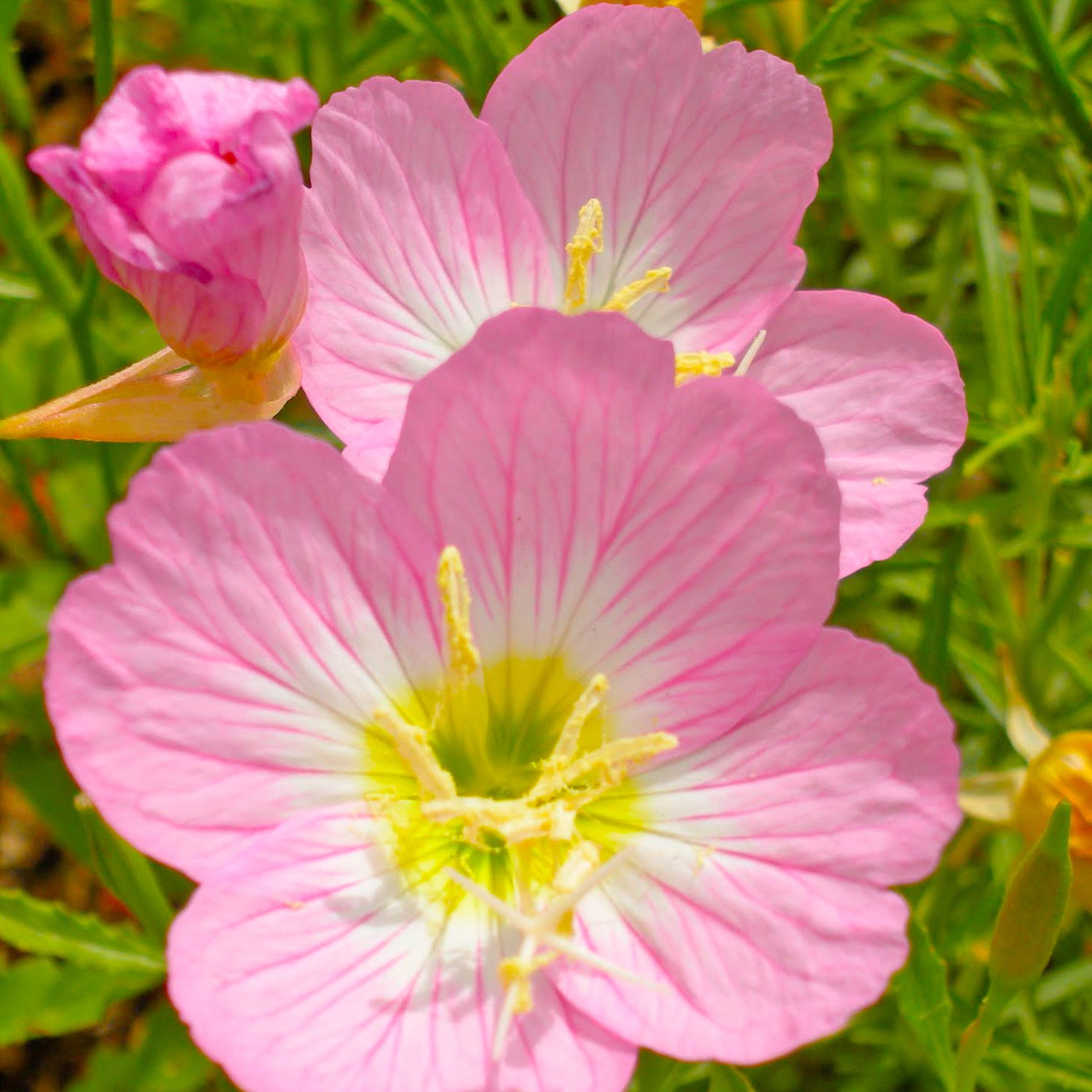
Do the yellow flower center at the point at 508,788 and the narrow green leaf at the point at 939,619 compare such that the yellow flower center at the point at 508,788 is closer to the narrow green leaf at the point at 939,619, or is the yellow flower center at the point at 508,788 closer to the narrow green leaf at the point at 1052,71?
the narrow green leaf at the point at 939,619

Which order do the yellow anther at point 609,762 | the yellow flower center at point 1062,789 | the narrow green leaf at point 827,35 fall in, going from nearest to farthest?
the yellow anther at point 609,762 → the yellow flower center at point 1062,789 → the narrow green leaf at point 827,35

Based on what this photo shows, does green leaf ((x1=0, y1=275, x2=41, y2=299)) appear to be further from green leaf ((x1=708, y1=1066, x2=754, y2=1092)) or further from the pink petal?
green leaf ((x1=708, y1=1066, x2=754, y2=1092))

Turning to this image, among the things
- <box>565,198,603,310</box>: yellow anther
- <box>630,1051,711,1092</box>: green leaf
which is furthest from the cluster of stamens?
<box>630,1051,711,1092</box>: green leaf

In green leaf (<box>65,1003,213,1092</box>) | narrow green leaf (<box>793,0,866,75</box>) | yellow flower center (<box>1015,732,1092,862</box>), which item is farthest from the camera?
green leaf (<box>65,1003,213,1092</box>)

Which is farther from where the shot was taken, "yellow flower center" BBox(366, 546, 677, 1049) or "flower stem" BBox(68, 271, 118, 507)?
"flower stem" BBox(68, 271, 118, 507)

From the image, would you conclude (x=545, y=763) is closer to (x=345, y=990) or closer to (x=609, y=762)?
(x=609, y=762)

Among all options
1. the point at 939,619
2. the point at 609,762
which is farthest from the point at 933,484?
the point at 609,762

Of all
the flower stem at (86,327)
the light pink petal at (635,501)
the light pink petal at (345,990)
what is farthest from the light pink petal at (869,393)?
the flower stem at (86,327)
